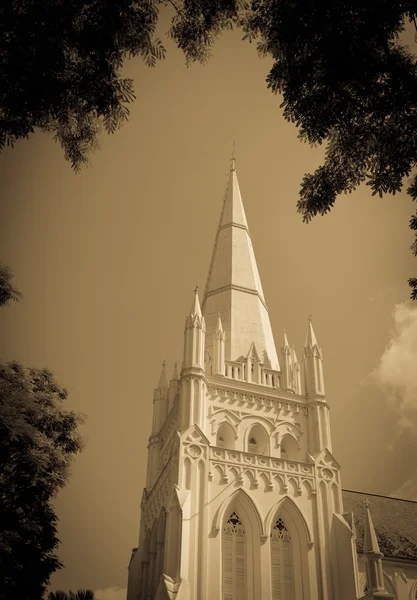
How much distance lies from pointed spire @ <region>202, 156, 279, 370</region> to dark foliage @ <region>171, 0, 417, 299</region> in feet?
71.9

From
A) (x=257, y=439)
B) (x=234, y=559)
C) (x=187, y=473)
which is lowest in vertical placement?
(x=234, y=559)

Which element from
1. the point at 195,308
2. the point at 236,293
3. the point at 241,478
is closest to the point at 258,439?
the point at 241,478

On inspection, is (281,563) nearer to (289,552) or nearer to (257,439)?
(289,552)

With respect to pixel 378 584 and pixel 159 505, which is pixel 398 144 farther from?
pixel 159 505

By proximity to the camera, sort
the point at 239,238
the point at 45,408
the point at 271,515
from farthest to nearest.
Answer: the point at 239,238
the point at 271,515
the point at 45,408

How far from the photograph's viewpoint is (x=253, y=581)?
24.4m

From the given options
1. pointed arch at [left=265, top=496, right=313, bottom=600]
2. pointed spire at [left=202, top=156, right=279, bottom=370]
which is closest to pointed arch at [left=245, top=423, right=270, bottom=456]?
pointed arch at [left=265, top=496, right=313, bottom=600]

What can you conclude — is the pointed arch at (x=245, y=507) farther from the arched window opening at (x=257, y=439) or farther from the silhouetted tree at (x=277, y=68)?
the silhouetted tree at (x=277, y=68)

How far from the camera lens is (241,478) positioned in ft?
87.2

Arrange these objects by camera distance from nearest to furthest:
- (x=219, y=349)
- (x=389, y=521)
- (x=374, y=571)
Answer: (x=374, y=571) < (x=219, y=349) < (x=389, y=521)

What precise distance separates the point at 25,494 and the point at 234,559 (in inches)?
390

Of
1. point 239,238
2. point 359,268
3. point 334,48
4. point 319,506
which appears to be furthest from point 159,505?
point 334,48

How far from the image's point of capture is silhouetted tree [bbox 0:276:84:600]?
17.4 metres

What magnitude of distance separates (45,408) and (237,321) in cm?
1434
